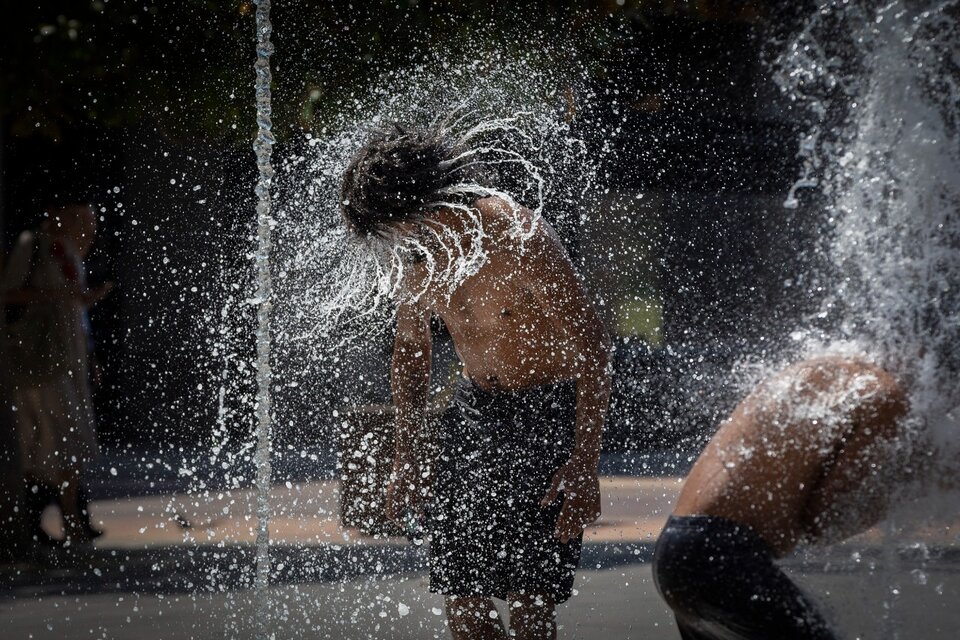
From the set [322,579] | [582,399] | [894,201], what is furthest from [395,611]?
[894,201]

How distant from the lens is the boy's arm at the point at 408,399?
8.91 feet

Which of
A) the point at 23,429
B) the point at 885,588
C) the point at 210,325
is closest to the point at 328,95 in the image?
the point at 210,325

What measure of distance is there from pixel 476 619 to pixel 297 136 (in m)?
1.63

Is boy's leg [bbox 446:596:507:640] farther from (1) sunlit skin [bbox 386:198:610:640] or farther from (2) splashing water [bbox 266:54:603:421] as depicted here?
(2) splashing water [bbox 266:54:603:421]

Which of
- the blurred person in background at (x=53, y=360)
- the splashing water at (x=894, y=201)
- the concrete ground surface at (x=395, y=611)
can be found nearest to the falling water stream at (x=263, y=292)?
the concrete ground surface at (x=395, y=611)


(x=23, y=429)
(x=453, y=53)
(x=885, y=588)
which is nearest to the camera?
(x=885, y=588)

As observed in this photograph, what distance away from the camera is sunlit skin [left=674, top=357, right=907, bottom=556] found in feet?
6.55

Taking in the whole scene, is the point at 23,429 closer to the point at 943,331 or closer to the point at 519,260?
the point at 519,260

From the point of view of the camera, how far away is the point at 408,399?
2.81 metres

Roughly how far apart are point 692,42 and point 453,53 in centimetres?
76

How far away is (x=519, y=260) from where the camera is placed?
8.45ft

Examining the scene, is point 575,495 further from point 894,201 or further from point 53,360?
point 53,360

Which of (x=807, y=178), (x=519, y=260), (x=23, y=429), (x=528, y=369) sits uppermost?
(x=807, y=178)

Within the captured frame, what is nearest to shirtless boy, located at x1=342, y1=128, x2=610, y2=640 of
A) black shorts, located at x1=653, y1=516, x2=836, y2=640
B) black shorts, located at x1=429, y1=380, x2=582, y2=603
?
black shorts, located at x1=429, y1=380, x2=582, y2=603
